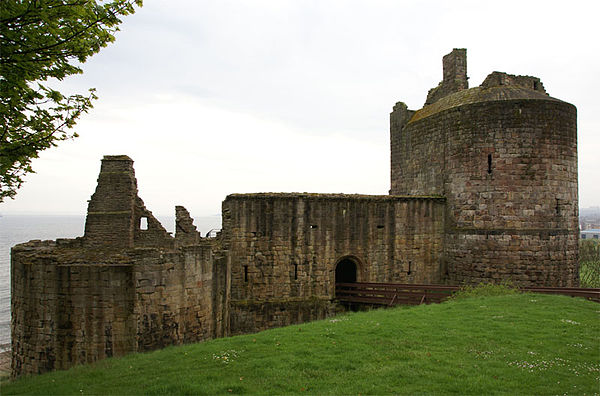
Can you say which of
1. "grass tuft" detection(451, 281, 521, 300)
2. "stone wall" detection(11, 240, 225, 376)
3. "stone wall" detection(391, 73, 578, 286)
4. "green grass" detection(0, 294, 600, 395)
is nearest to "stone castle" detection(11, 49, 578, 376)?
"stone wall" detection(391, 73, 578, 286)

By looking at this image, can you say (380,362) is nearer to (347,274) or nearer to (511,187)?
(347,274)

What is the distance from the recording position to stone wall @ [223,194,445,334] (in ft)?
58.6

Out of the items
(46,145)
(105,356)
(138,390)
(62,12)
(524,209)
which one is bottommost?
(105,356)

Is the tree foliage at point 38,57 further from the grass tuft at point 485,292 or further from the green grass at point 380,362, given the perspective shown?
the grass tuft at point 485,292

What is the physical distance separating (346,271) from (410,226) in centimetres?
395

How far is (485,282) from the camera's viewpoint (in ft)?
61.5

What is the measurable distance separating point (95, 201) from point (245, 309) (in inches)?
291

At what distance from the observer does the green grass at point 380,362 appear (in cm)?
731

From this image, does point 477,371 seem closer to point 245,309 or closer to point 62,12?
point 62,12

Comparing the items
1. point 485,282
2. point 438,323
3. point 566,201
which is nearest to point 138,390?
point 438,323

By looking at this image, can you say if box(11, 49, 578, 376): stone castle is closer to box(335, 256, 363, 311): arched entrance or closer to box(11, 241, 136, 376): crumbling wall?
box(335, 256, 363, 311): arched entrance

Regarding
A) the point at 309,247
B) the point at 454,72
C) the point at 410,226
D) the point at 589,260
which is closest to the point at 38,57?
the point at 309,247

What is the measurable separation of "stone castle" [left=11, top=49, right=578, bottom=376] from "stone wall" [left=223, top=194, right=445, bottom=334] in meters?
0.05

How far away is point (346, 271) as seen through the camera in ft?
69.1
